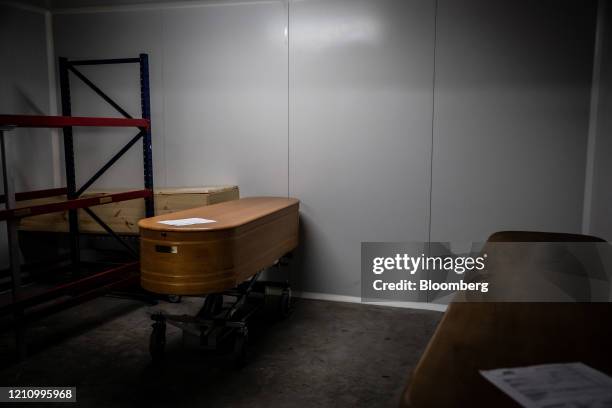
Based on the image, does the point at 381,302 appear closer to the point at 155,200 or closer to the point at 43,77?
the point at 155,200

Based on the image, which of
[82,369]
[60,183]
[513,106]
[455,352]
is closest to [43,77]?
[60,183]

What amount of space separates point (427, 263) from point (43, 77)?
4.60 metres

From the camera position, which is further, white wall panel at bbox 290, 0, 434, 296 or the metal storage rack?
white wall panel at bbox 290, 0, 434, 296

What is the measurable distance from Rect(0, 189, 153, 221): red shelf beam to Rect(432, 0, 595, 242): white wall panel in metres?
2.67

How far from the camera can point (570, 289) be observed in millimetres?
1951

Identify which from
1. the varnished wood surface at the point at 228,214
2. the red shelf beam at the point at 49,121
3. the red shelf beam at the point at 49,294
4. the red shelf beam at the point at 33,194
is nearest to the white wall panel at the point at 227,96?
the varnished wood surface at the point at 228,214

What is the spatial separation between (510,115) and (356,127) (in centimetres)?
131

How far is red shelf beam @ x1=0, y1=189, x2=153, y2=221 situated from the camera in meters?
2.92

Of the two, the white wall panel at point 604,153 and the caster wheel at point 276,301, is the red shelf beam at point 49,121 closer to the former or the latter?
the caster wheel at point 276,301

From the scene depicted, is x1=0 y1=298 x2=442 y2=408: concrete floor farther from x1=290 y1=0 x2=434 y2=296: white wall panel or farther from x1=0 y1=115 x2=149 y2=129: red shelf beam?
x1=0 y1=115 x2=149 y2=129: red shelf beam

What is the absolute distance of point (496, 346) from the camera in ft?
4.20

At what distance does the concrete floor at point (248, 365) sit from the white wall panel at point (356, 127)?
2.36 ft

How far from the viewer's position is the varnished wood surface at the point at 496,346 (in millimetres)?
1038

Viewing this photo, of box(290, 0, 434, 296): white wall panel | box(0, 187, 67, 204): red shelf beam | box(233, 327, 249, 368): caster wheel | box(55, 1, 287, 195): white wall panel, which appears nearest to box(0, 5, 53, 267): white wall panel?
box(55, 1, 287, 195): white wall panel
